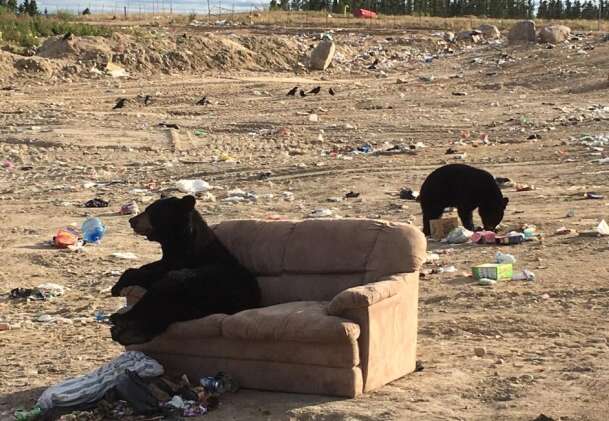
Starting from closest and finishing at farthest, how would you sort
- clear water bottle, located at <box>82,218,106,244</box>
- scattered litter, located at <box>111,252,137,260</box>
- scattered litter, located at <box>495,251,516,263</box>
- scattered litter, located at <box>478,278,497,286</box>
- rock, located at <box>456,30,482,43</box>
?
scattered litter, located at <box>478,278,497,286</box> < scattered litter, located at <box>495,251,516,263</box> < scattered litter, located at <box>111,252,137,260</box> < clear water bottle, located at <box>82,218,106,244</box> < rock, located at <box>456,30,482,43</box>

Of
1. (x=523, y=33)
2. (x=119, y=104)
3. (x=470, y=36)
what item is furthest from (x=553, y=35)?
(x=119, y=104)

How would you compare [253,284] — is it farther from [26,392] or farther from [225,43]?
[225,43]

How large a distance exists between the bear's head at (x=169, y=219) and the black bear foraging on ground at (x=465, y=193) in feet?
17.2

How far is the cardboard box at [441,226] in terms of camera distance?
1225 cm

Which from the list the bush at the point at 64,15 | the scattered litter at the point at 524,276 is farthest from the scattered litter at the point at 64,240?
the bush at the point at 64,15

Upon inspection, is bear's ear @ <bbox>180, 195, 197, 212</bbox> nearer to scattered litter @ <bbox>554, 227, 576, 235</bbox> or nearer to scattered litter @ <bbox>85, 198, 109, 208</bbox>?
scattered litter @ <bbox>554, 227, 576, 235</bbox>

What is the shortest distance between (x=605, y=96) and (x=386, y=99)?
217 inches

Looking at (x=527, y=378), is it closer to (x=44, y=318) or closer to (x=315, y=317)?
(x=315, y=317)

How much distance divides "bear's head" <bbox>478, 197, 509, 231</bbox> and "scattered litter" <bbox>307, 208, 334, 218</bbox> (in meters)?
1.98

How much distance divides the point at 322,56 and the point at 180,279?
32567mm

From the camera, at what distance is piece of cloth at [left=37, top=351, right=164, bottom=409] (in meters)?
6.58

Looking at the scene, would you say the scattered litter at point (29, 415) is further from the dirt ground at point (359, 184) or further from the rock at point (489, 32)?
the rock at point (489, 32)

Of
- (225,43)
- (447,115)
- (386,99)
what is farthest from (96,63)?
(447,115)

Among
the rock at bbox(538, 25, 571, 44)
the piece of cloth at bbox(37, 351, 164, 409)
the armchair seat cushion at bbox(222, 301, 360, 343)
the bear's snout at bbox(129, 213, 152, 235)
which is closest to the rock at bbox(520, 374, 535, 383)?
the armchair seat cushion at bbox(222, 301, 360, 343)
